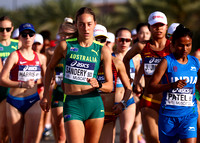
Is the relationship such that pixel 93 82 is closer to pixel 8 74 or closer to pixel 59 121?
pixel 8 74

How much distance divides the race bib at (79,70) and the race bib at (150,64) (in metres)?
1.62

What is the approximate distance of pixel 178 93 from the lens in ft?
18.3

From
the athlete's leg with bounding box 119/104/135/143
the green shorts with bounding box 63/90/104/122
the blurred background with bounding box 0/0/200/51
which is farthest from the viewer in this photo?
the blurred background with bounding box 0/0/200/51

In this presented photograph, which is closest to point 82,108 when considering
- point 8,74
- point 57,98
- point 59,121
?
point 8,74

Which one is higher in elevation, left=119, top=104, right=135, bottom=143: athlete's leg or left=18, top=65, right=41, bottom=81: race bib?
left=18, top=65, right=41, bottom=81: race bib

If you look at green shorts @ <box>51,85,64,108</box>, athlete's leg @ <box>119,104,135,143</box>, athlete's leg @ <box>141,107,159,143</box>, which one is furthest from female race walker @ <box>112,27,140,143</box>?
green shorts @ <box>51,85,64,108</box>

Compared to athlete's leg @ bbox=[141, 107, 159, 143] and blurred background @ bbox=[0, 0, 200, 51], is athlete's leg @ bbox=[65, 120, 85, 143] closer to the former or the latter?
athlete's leg @ bbox=[141, 107, 159, 143]

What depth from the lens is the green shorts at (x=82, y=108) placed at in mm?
5410

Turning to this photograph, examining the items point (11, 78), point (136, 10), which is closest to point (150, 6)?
point (136, 10)

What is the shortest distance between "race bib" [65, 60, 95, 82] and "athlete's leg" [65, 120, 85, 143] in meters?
0.55

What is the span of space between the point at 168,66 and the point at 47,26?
1001 inches

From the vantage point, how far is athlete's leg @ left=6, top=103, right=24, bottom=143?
6930mm

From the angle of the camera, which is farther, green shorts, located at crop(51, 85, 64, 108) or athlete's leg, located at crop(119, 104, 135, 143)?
green shorts, located at crop(51, 85, 64, 108)

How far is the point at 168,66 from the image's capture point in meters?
5.60
